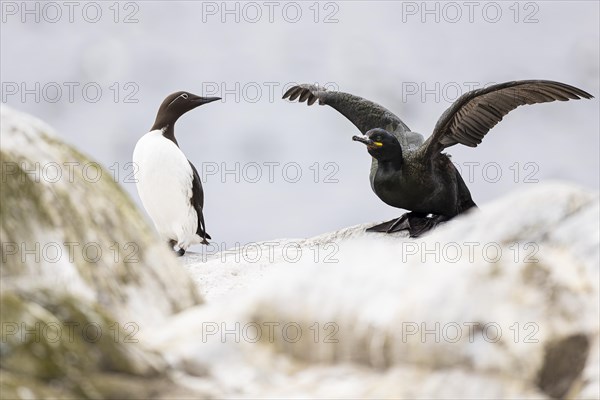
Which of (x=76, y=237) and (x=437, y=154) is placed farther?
(x=437, y=154)

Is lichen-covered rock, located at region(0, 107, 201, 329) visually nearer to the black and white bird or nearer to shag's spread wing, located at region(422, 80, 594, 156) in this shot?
the black and white bird

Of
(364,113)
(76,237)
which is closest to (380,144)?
(364,113)

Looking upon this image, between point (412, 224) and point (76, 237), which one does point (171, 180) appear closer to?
point (412, 224)

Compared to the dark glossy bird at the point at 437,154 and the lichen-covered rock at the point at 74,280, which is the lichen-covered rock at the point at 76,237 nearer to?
the lichen-covered rock at the point at 74,280

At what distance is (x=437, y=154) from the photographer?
9.38 meters

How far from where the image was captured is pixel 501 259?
3846 mm

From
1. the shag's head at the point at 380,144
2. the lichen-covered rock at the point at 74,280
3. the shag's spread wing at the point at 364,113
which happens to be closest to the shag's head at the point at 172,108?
the shag's spread wing at the point at 364,113

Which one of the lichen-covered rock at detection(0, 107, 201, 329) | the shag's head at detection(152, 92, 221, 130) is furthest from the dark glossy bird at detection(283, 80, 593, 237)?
the lichen-covered rock at detection(0, 107, 201, 329)

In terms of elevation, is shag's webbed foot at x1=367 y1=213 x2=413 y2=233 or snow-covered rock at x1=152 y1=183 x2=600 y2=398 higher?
snow-covered rock at x1=152 y1=183 x2=600 y2=398

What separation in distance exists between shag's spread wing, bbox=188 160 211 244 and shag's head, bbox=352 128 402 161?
161 cm

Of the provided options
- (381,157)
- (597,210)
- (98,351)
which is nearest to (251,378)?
(98,351)

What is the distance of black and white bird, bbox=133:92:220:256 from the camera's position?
9.08m

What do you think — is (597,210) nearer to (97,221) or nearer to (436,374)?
(436,374)

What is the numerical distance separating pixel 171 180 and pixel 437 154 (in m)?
2.37
